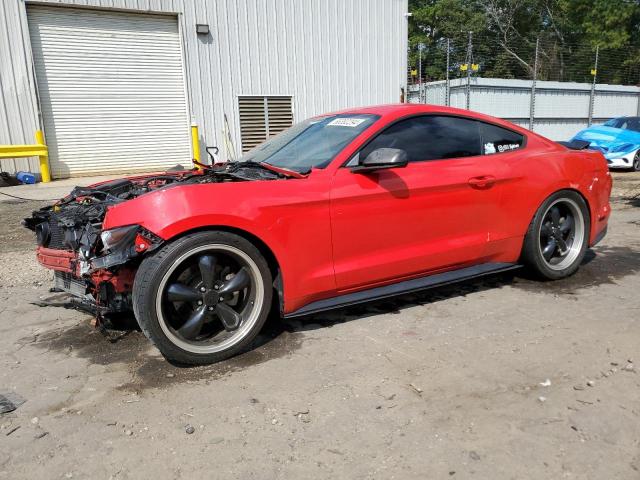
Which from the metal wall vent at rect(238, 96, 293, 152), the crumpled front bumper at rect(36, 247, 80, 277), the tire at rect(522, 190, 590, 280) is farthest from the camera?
the metal wall vent at rect(238, 96, 293, 152)

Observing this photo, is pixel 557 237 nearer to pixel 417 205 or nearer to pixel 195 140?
pixel 417 205

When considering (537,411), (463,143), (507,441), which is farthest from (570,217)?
(507,441)

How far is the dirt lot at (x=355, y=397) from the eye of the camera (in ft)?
7.53

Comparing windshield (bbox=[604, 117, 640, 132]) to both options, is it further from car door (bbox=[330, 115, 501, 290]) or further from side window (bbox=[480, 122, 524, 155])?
car door (bbox=[330, 115, 501, 290])

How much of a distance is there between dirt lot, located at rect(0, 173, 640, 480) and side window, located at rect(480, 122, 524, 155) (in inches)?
48.7

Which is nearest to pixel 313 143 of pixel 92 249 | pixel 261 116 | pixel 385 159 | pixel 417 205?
pixel 385 159

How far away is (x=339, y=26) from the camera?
15.2m

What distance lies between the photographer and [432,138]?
4.02 meters

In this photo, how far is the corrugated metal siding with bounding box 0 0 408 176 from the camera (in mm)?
12508

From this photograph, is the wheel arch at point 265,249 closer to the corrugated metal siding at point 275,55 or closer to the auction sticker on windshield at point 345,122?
the auction sticker on windshield at point 345,122

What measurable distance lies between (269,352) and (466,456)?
4.79ft

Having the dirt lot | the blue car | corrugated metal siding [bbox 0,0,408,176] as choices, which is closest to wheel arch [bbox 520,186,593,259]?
the dirt lot

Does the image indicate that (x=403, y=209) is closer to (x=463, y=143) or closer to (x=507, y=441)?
(x=463, y=143)

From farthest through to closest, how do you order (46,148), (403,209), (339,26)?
1. (339,26)
2. (46,148)
3. (403,209)
